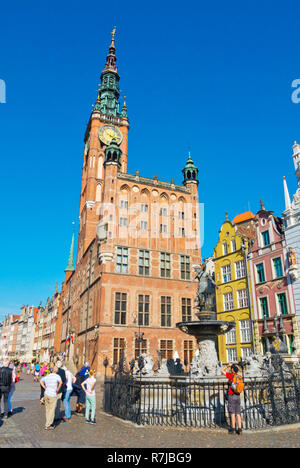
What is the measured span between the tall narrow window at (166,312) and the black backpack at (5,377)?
2402cm

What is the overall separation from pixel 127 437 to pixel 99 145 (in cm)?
4564

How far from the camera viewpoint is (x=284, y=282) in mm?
27953

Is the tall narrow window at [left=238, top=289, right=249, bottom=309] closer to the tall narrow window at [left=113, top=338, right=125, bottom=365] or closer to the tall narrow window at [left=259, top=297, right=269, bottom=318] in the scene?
the tall narrow window at [left=259, top=297, right=269, bottom=318]

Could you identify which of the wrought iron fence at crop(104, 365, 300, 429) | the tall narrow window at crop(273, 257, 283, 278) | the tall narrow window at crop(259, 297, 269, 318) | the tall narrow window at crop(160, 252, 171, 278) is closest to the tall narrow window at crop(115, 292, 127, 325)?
the tall narrow window at crop(160, 252, 171, 278)

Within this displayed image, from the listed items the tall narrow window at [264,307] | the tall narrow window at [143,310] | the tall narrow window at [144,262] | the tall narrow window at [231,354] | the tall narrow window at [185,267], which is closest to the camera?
the tall narrow window at [264,307]

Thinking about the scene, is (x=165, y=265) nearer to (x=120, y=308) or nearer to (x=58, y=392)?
(x=120, y=308)

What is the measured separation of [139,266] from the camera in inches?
1350

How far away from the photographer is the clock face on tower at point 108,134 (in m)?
50.0

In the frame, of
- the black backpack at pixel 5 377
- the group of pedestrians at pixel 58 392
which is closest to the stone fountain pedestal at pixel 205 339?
the group of pedestrians at pixel 58 392

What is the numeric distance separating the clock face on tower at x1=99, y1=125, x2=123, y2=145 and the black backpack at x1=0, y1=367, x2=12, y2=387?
42836mm

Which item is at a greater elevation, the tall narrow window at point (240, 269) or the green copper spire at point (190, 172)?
the green copper spire at point (190, 172)

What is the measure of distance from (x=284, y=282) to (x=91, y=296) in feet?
65.3

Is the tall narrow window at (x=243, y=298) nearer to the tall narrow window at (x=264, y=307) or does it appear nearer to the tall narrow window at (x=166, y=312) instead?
the tall narrow window at (x=264, y=307)
